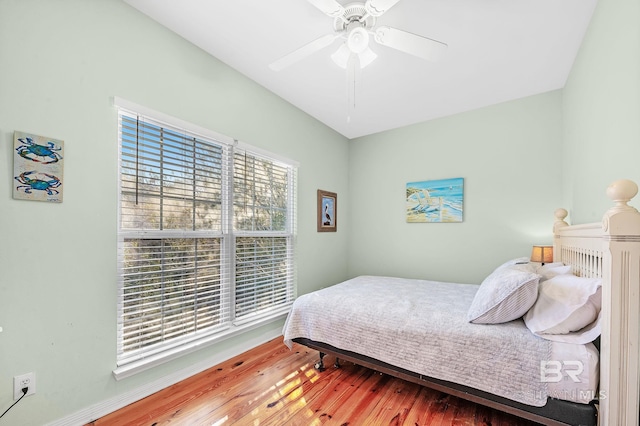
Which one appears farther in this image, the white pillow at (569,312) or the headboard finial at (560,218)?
the headboard finial at (560,218)

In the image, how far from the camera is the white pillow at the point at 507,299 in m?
1.65

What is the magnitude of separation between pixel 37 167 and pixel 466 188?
378 cm

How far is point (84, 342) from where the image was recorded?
5.52ft

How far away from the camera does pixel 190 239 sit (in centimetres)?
224

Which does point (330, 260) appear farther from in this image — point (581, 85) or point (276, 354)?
point (581, 85)

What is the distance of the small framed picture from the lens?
3.63m

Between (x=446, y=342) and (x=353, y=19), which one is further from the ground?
(x=353, y=19)

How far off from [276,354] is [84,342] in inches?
58.5

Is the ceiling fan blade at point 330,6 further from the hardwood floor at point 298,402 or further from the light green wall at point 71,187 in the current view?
the hardwood floor at point 298,402

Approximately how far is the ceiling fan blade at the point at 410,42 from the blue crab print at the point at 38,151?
6.56 feet

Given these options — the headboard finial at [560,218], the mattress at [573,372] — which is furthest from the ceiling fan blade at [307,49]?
the headboard finial at [560,218]

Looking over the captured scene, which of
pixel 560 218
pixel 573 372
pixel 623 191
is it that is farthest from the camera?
pixel 560 218

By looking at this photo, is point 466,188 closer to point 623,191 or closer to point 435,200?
point 435,200

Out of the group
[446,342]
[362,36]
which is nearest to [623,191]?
[446,342]
